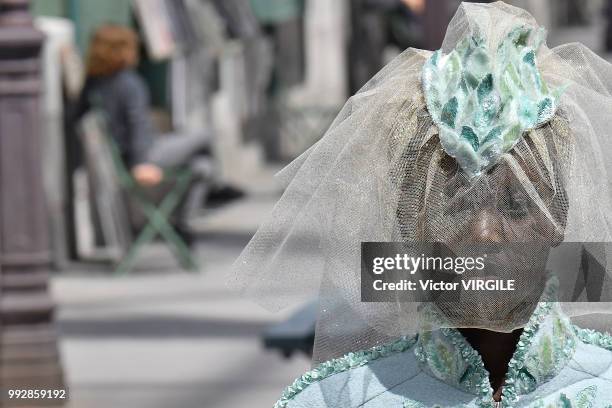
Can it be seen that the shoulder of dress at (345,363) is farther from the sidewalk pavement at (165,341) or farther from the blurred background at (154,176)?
the sidewalk pavement at (165,341)

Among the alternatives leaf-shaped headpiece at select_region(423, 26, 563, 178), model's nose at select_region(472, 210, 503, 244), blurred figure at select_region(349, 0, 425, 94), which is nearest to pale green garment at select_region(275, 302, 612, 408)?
model's nose at select_region(472, 210, 503, 244)

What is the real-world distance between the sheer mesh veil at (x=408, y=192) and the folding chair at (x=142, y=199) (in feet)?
30.9

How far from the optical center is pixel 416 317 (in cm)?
229

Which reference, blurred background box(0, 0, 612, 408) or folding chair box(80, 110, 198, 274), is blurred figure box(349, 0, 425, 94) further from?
folding chair box(80, 110, 198, 274)

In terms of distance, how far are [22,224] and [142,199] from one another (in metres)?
4.13

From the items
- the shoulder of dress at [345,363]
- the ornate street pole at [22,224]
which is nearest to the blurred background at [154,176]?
the ornate street pole at [22,224]

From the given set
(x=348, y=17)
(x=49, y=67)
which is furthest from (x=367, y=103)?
(x=348, y=17)

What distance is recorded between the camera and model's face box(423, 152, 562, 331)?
218cm

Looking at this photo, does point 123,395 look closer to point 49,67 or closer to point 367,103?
point 49,67

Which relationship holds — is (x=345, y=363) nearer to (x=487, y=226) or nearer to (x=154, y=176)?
(x=487, y=226)

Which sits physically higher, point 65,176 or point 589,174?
point 589,174

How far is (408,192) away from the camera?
2.25 metres

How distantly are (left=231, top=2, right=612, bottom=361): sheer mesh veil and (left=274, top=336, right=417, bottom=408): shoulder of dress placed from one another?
0.05ft

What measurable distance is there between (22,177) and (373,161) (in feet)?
19.4
